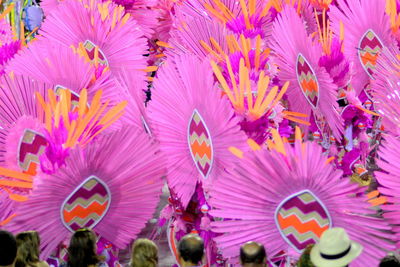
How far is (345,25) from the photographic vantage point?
5020 millimetres

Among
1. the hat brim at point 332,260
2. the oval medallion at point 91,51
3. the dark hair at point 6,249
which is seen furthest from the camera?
the oval medallion at point 91,51

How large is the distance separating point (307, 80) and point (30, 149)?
1.97m

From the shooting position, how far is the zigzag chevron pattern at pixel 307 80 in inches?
168

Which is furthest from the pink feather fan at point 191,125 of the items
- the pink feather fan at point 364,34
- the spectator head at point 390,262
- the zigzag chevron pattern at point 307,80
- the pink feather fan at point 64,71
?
the pink feather fan at point 364,34

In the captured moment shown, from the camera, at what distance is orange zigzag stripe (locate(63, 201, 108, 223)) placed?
267 centimetres

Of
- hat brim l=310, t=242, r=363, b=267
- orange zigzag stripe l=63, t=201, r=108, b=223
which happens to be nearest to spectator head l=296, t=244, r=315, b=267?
hat brim l=310, t=242, r=363, b=267

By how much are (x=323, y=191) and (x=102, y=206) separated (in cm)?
81

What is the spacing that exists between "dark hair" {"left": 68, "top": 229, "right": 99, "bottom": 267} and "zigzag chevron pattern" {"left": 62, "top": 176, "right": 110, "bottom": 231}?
174 millimetres

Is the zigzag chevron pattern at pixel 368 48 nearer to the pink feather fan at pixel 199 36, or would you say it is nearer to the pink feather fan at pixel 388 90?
the pink feather fan at pixel 388 90

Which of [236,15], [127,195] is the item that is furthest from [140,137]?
[236,15]

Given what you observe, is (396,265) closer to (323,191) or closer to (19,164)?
(323,191)

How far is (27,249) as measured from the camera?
2.43m

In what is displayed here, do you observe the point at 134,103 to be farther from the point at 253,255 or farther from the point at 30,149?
the point at 253,255

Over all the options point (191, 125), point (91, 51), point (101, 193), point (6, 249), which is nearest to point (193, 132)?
point (191, 125)
